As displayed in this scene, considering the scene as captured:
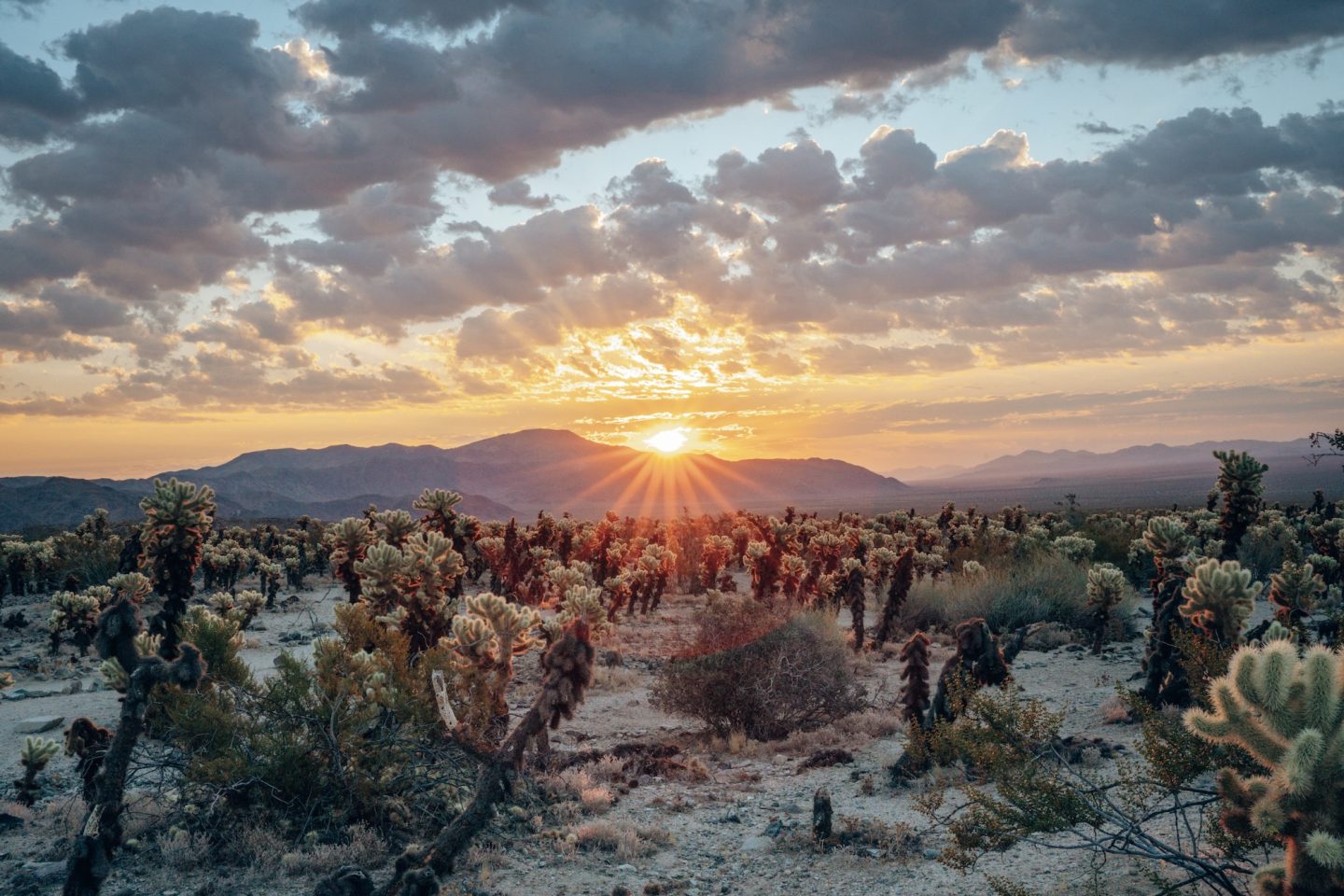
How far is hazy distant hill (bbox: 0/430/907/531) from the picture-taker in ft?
445

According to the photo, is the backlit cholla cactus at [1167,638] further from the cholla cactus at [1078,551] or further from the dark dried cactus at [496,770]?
the cholla cactus at [1078,551]

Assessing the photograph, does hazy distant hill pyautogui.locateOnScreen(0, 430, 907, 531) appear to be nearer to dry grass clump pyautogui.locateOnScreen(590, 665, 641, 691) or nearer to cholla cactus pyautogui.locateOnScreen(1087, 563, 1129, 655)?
dry grass clump pyautogui.locateOnScreen(590, 665, 641, 691)

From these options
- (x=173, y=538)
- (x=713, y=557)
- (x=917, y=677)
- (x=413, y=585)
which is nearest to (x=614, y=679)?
(x=413, y=585)

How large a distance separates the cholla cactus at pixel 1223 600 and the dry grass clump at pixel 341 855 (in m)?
8.97

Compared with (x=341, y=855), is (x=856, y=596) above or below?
above

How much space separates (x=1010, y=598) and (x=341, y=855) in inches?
644

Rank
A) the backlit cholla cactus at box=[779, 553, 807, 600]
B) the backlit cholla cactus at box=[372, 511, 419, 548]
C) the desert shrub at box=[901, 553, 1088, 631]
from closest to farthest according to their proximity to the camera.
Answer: the backlit cholla cactus at box=[372, 511, 419, 548]
the desert shrub at box=[901, 553, 1088, 631]
the backlit cholla cactus at box=[779, 553, 807, 600]

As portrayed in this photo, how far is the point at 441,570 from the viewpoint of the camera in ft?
34.9

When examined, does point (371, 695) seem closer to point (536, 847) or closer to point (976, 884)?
point (536, 847)

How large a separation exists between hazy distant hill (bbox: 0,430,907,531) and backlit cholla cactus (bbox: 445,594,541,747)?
10614 centimetres

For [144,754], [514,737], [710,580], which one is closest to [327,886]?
[514,737]

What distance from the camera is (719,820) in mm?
8648

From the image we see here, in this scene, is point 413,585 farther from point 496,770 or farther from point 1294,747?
point 1294,747

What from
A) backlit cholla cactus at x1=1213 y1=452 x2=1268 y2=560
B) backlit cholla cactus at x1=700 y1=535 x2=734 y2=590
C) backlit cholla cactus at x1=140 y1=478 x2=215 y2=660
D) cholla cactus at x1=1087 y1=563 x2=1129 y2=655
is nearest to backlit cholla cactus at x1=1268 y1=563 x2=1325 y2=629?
backlit cholla cactus at x1=1213 y1=452 x2=1268 y2=560
